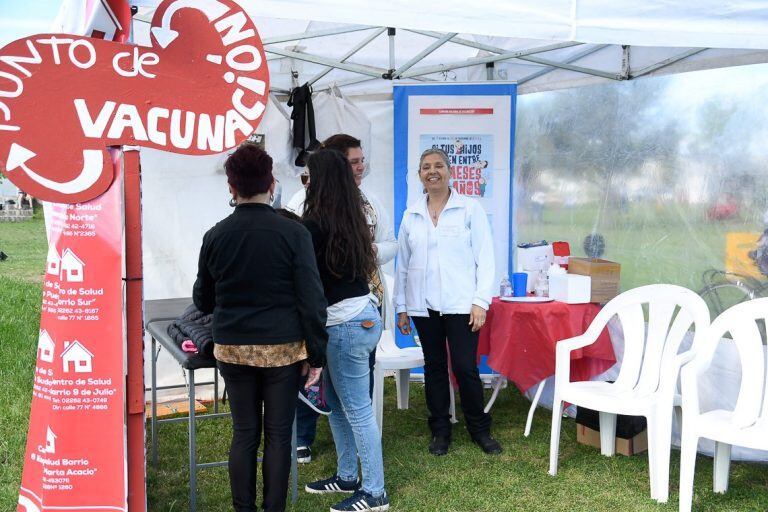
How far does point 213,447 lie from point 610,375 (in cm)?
211

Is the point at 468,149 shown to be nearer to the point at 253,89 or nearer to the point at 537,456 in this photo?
the point at 537,456

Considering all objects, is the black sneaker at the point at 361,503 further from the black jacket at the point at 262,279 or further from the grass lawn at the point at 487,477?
the black jacket at the point at 262,279

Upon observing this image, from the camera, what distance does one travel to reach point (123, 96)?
2.28 meters

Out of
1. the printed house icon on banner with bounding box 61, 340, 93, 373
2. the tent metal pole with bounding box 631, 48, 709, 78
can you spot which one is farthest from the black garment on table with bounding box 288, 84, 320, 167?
the printed house icon on banner with bounding box 61, 340, 93, 373

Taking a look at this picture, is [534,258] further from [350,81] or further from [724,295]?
[350,81]

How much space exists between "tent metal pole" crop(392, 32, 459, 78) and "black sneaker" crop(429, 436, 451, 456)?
2.09m

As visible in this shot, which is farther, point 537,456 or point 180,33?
point 537,456

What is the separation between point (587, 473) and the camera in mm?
3691

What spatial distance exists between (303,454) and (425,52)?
2.34m

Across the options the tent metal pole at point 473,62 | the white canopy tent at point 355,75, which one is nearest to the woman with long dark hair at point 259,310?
the white canopy tent at point 355,75

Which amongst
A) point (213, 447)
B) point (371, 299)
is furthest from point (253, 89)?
point (213, 447)

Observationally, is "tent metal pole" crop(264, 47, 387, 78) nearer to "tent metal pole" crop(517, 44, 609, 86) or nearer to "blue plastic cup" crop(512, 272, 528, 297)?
"tent metal pole" crop(517, 44, 609, 86)

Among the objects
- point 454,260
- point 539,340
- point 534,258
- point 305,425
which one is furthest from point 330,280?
point 534,258

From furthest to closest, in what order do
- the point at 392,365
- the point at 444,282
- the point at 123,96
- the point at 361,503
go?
the point at 392,365 < the point at 444,282 < the point at 361,503 < the point at 123,96
